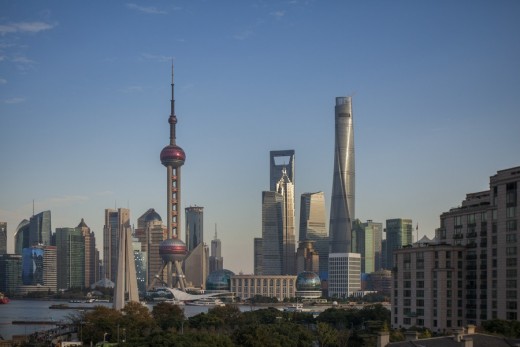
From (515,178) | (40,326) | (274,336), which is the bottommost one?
(40,326)

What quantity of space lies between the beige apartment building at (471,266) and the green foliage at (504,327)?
279 inches

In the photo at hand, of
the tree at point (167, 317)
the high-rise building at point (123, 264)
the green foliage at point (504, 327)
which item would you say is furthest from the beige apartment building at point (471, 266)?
the high-rise building at point (123, 264)

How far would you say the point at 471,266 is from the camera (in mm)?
94875

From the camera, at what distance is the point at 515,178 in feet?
285

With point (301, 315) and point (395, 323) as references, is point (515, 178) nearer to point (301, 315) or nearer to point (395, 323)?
point (395, 323)

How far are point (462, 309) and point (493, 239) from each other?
8964 millimetres

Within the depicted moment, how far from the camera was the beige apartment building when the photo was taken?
290ft

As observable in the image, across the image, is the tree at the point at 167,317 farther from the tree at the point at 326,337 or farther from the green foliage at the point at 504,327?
the green foliage at the point at 504,327

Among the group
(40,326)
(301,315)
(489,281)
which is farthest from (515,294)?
(40,326)

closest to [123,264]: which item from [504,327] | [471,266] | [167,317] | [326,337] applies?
[167,317]

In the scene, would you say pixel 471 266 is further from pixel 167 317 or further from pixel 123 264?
pixel 123 264

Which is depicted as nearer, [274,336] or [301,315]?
[274,336]

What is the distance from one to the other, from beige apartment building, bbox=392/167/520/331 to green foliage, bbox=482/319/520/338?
7082mm

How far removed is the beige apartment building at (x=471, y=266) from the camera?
8850 centimetres
